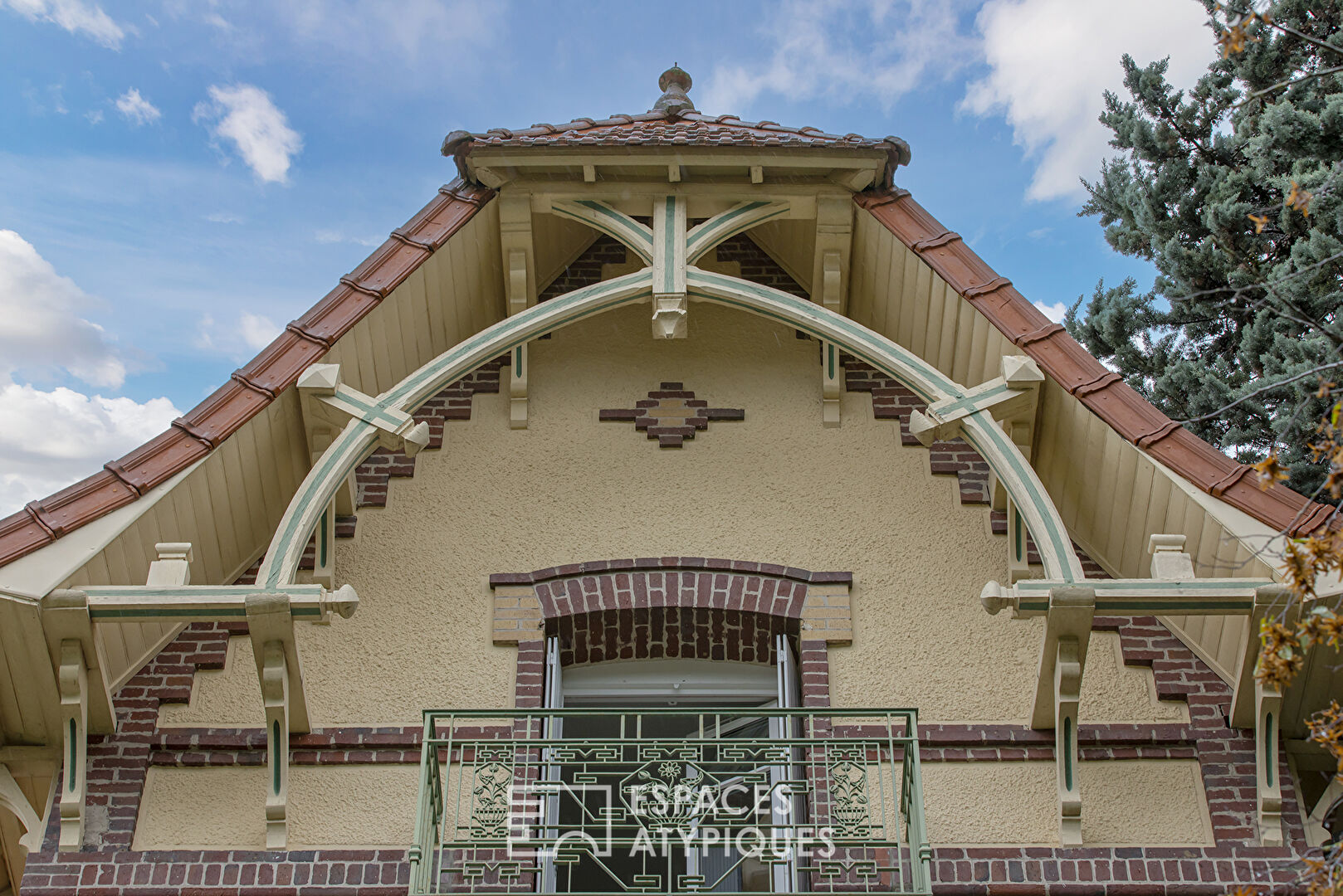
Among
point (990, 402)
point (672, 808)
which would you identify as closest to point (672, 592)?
point (672, 808)

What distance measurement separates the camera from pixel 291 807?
6.36 m

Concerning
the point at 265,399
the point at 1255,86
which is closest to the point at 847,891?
the point at 265,399

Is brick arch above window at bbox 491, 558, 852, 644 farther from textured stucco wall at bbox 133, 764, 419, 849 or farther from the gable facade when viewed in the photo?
textured stucco wall at bbox 133, 764, 419, 849

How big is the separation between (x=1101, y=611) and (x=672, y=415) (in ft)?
9.37

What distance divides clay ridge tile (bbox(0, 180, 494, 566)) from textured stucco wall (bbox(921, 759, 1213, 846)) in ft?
12.4

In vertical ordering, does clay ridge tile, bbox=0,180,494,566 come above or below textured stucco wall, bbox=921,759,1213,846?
above

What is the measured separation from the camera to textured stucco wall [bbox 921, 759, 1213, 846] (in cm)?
625

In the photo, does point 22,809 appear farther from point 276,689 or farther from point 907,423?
point 907,423

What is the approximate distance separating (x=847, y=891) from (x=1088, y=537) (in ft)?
8.25

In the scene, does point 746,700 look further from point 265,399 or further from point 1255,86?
point 1255,86

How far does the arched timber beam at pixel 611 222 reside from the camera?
745cm

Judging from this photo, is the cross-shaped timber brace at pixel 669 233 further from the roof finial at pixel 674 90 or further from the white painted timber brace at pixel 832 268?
the roof finial at pixel 674 90

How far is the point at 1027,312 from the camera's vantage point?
695cm

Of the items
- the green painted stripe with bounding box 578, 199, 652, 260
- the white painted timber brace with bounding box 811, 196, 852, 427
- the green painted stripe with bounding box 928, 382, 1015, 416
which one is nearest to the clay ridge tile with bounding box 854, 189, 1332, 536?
the white painted timber brace with bounding box 811, 196, 852, 427
